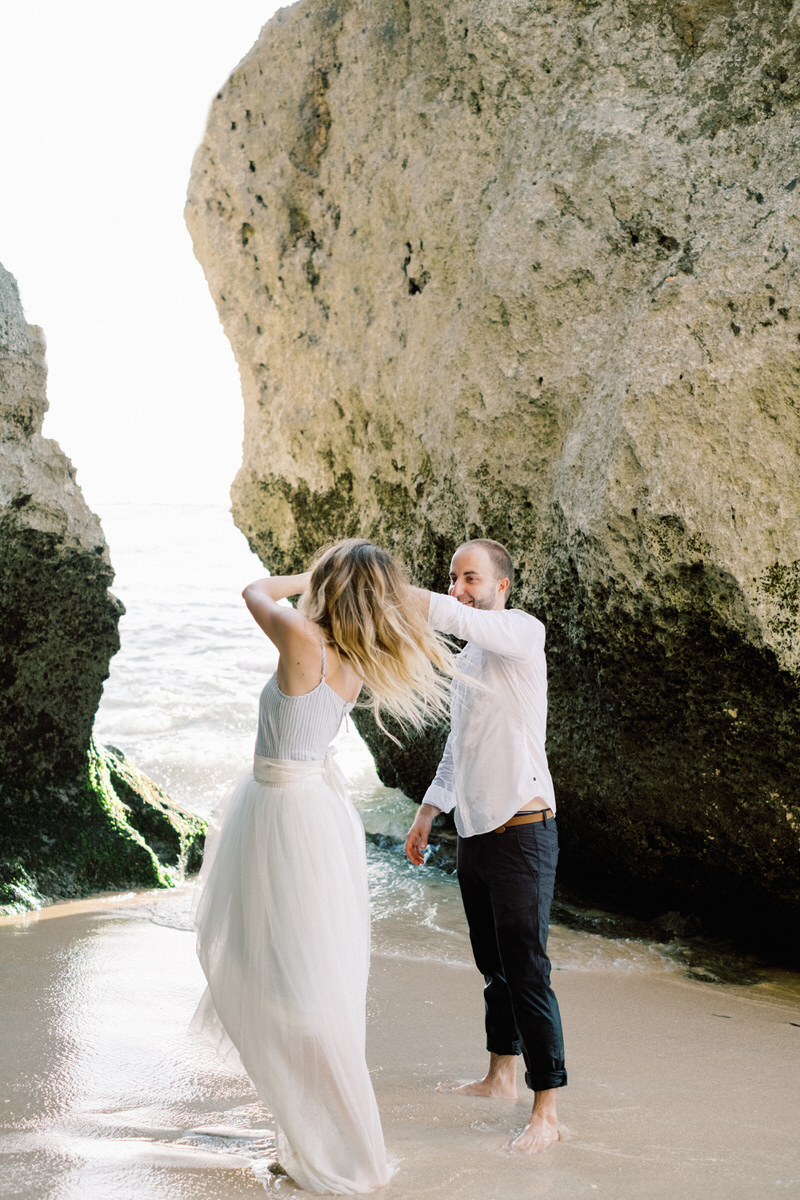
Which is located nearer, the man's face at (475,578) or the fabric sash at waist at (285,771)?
the fabric sash at waist at (285,771)

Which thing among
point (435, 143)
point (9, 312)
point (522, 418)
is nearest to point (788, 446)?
point (522, 418)

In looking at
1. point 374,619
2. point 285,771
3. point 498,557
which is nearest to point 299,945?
point 285,771

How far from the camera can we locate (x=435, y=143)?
5234 millimetres

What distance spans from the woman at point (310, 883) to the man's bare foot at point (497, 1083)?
2.26 feet

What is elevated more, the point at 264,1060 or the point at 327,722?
the point at 327,722

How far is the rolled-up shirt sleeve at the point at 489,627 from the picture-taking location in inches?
107

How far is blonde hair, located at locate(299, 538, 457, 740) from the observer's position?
2.62 m

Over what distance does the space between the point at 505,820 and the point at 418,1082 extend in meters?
0.96

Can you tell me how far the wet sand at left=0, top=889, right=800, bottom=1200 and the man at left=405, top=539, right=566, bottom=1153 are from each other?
160 mm

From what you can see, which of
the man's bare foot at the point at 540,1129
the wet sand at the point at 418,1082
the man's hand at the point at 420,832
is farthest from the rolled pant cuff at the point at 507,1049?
the man's hand at the point at 420,832

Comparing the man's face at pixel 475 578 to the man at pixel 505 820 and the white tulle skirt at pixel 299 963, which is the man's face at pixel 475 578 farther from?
the white tulle skirt at pixel 299 963

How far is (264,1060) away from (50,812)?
10.1 feet

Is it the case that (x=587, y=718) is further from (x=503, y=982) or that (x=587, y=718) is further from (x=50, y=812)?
(x=50, y=812)

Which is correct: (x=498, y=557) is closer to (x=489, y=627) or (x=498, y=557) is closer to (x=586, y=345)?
(x=489, y=627)
